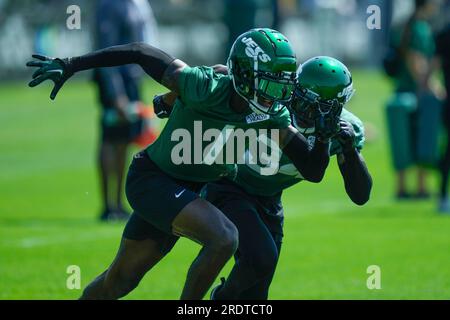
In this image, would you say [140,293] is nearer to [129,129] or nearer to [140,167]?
[140,167]

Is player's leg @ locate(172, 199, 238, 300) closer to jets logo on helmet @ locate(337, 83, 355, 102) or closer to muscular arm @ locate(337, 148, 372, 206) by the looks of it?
muscular arm @ locate(337, 148, 372, 206)

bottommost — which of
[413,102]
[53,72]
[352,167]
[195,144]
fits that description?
[413,102]

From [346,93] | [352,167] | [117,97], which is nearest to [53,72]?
[346,93]

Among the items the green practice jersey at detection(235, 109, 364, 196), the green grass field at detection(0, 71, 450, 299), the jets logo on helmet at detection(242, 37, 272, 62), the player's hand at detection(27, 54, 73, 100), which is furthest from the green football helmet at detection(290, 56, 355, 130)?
the green grass field at detection(0, 71, 450, 299)

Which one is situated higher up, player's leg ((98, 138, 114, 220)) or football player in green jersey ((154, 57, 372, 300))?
football player in green jersey ((154, 57, 372, 300))

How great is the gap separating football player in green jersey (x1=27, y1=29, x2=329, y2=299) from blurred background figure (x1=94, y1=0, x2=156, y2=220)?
558 centimetres

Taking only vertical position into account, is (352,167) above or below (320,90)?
below

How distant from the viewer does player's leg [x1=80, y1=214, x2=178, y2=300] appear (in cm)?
722

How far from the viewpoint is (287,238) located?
468 inches

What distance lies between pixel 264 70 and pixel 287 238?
5.15 m

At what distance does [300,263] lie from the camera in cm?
1050

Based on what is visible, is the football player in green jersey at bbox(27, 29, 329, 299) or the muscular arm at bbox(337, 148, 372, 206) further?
the muscular arm at bbox(337, 148, 372, 206)

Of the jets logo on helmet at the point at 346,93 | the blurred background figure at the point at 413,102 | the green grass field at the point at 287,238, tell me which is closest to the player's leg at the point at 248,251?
the jets logo on helmet at the point at 346,93

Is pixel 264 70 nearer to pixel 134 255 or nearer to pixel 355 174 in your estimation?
pixel 355 174
